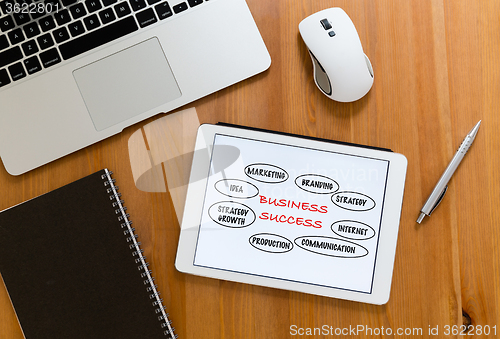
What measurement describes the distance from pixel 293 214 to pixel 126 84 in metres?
0.33

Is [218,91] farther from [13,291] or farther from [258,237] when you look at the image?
[13,291]

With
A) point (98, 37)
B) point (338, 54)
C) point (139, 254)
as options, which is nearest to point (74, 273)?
point (139, 254)

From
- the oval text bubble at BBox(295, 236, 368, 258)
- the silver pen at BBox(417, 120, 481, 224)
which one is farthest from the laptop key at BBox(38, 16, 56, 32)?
→ the silver pen at BBox(417, 120, 481, 224)

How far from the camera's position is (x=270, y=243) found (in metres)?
0.53

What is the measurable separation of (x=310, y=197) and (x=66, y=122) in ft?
1.28

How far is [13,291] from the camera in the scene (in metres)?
0.52

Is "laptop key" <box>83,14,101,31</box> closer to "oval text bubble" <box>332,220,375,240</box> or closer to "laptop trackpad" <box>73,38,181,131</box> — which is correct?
"laptop trackpad" <box>73,38,181,131</box>

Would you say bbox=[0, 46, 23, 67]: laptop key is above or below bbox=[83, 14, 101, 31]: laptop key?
below

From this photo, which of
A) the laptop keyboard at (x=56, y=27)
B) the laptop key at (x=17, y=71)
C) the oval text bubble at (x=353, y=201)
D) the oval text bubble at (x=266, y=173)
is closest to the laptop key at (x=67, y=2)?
the laptop keyboard at (x=56, y=27)

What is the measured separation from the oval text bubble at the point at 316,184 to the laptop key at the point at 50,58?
0.41 m

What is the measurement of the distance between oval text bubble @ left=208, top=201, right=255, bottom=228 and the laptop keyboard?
1.00ft

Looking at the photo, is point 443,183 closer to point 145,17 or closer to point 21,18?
point 145,17

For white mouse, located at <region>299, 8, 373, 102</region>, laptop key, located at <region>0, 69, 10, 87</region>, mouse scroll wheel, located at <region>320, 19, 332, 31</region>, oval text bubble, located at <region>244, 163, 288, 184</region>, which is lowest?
oval text bubble, located at <region>244, 163, 288, 184</region>

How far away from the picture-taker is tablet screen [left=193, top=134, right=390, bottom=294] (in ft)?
1.74
